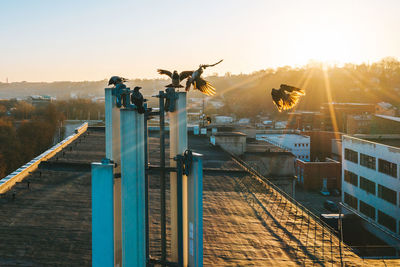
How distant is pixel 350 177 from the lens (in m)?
24.5

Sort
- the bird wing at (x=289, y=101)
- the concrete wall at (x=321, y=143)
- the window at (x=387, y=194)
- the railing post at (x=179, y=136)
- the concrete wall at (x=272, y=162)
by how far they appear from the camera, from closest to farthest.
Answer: the railing post at (x=179, y=136)
the bird wing at (x=289, y=101)
the window at (x=387, y=194)
the concrete wall at (x=272, y=162)
the concrete wall at (x=321, y=143)

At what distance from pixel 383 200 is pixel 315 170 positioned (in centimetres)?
1186

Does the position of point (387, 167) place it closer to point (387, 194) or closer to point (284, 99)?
point (387, 194)

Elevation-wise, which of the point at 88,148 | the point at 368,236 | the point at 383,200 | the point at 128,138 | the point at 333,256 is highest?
the point at 128,138

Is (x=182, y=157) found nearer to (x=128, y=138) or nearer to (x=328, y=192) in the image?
(x=128, y=138)

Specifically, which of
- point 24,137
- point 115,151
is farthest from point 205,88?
point 24,137

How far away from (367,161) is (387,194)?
259cm

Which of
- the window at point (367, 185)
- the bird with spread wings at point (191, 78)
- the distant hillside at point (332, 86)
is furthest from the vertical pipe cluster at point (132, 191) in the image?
the distant hillside at point (332, 86)

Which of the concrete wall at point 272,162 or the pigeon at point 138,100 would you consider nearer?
the pigeon at point 138,100

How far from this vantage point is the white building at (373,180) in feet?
64.7

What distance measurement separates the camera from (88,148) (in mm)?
19391

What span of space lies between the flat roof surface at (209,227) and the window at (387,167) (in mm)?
10415

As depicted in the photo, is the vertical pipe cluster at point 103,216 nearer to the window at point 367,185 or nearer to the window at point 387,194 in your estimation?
the window at point 387,194

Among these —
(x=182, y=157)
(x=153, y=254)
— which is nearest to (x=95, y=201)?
(x=182, y=157)
